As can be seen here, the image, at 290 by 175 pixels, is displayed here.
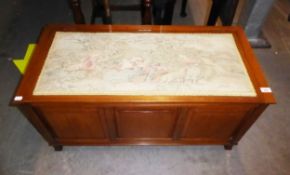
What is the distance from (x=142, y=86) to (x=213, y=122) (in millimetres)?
393

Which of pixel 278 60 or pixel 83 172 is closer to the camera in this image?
pixel 83 172

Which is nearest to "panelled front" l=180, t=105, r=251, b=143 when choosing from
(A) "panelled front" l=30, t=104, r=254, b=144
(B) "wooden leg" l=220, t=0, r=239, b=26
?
(A) "panelled front" l=30, t=104, r=254, b=144

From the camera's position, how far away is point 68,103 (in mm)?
878

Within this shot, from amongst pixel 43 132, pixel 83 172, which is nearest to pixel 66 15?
pixel 43 132

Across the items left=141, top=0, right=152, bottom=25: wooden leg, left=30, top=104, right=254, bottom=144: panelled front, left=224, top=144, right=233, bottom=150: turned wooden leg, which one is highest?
left=141, top=0, right=152, bottom=25: wooden leg

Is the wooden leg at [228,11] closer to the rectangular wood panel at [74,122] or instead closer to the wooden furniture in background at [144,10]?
the wooden furniture in background at [144,10]

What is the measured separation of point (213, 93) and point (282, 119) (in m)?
0.84

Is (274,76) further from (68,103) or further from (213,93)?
(68,103)

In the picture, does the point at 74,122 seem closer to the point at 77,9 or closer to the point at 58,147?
the point at 58,147

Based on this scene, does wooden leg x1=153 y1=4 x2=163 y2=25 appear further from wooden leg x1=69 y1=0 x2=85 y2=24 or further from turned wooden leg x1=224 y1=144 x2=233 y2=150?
turned wooden leg x1=224 y1=144 x2=233 y2=150

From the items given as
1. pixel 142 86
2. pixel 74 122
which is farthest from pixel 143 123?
pixel 74 122

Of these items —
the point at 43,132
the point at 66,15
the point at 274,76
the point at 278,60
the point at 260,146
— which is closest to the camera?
the point at 43,132

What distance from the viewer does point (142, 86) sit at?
0.93m

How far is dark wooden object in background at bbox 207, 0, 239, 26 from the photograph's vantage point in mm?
1616
